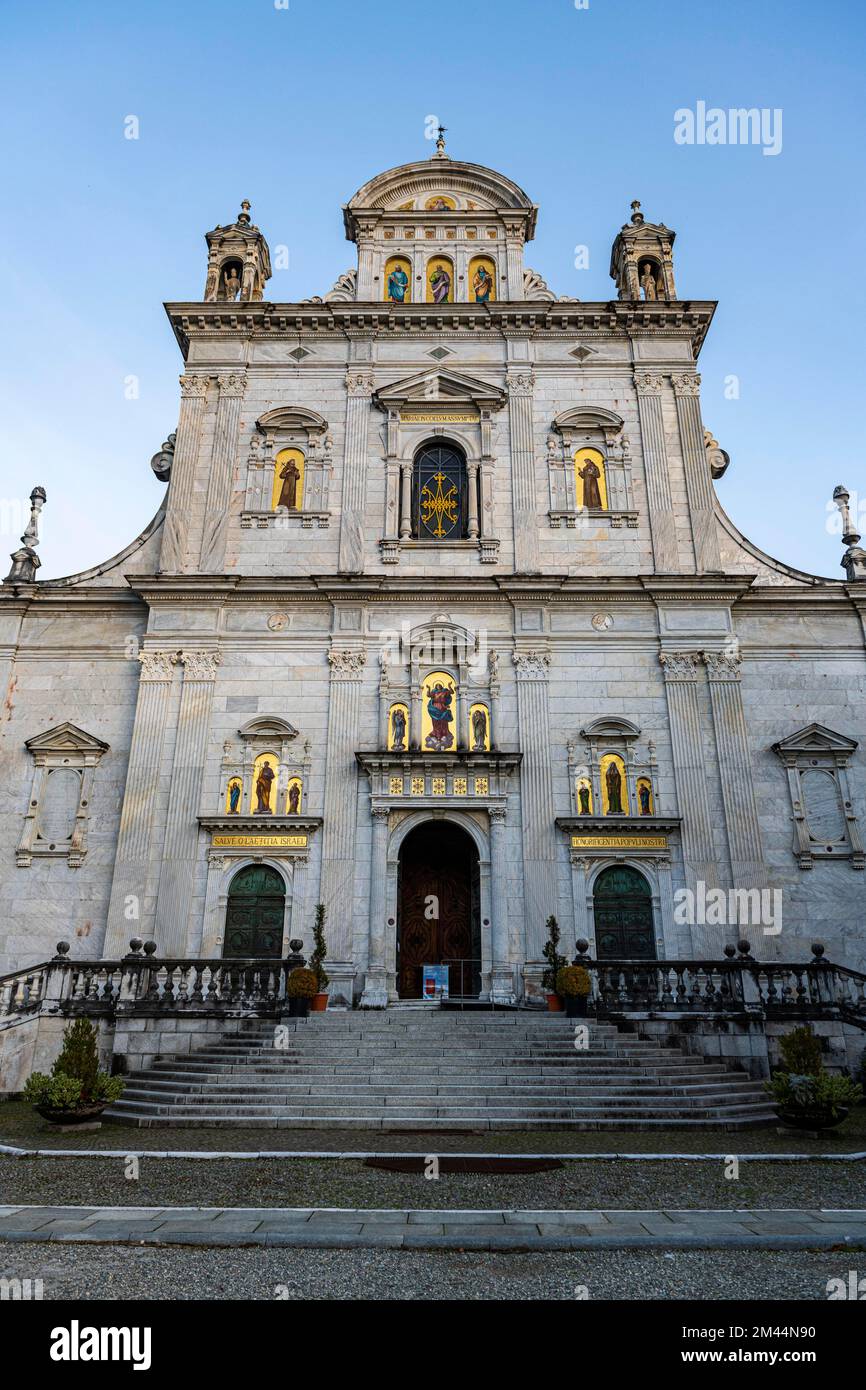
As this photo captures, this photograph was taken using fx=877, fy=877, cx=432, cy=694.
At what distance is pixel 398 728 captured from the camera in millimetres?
23750

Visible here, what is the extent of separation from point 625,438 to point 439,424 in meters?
5.83

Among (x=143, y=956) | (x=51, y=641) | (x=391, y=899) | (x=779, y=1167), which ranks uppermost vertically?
(x=51, y=641)

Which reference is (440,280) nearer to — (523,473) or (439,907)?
(523,473)

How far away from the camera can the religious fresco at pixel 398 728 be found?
926 inches

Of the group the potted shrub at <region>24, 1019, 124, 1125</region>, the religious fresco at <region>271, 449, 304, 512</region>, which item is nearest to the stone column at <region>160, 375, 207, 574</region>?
the religious fresco at <region>271, 449, 304, 512</region>

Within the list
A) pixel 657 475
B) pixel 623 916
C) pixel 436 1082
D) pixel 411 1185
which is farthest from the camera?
pixel 657 475

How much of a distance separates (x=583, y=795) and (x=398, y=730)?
17.1 feet

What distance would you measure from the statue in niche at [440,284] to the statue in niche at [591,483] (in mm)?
7939

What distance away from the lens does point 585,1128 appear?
13.0 meters

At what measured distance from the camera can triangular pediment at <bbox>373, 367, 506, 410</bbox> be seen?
27.5 m

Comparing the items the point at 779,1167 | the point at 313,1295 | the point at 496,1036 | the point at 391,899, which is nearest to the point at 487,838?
the point at 391,899

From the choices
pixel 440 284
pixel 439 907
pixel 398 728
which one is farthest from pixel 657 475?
pixel 439 907

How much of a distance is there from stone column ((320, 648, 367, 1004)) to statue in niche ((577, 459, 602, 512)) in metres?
8.50
